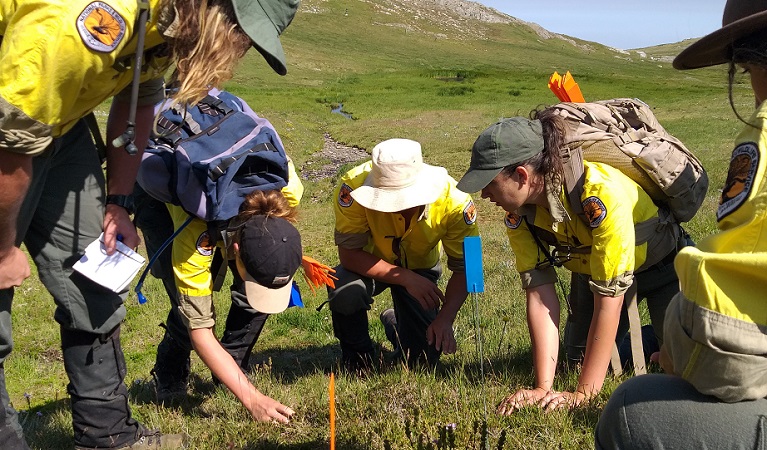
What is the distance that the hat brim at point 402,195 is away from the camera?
4.55 m

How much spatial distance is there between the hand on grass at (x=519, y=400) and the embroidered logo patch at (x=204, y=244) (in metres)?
1.87

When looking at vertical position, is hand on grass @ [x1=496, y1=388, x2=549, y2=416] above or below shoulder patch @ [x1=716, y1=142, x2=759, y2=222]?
below

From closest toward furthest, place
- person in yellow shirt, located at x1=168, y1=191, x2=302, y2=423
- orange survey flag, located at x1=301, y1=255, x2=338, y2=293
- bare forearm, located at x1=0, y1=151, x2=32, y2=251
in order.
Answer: bare forearm, located at x1=0, y1=151, x2=32, y2=251
person in yellow shirt, located at x1=168, y1=191, x2=302, y2=423
orange survey flag, located at x1=301, y1=255, x2=338, y2=293

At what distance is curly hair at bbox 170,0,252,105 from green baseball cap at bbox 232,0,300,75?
0.16 ft

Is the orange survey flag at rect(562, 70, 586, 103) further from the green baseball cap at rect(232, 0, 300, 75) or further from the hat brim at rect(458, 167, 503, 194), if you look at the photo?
the green baseball cap at rect(232, 0, 300, 75)

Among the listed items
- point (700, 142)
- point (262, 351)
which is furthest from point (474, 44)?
point (262, 351)

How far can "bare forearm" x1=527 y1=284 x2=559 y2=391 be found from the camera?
13.2ft

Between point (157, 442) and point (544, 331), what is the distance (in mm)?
2280

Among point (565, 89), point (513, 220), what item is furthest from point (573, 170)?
point (565, 89)

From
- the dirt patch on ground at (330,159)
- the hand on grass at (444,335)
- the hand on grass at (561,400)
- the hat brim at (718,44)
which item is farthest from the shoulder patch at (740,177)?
the dirt patch on ground at (330,159)

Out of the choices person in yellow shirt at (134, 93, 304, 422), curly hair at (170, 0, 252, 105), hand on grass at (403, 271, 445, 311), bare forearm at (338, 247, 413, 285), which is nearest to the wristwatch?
person in yellow shirt at (134, 93, 304, 422)

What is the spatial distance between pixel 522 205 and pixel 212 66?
6.84 ft

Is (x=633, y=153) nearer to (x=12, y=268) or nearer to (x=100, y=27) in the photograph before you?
(x=100, y=27)

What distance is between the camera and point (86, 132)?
3396 millimetres
